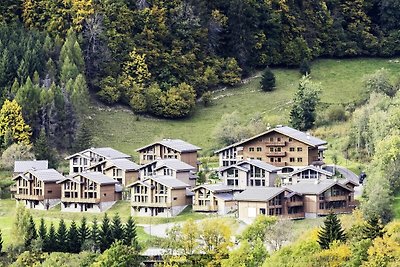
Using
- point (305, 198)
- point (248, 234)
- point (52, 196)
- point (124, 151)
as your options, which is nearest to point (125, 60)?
point (124, 151)

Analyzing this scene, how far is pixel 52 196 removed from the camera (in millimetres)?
112188

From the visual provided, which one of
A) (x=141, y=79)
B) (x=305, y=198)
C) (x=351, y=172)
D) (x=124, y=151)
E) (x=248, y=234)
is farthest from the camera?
(x=141, y=79)

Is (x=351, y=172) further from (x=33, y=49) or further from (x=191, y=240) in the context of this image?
(x=33, y=49)

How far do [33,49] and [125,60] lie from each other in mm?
10089

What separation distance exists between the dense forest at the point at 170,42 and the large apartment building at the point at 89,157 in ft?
19.6

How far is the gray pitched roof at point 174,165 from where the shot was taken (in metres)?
111

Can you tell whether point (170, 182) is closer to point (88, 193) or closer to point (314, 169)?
point (88, 193)

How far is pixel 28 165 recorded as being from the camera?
114 meters

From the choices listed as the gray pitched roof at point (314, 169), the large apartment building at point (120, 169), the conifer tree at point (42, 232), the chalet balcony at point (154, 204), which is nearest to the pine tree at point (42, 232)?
the conifer tree at point (42, 232)

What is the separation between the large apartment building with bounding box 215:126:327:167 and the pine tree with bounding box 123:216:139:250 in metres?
18.9

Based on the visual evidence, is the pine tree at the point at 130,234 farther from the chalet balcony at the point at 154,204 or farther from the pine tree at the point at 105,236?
the chalet balcony at the point at 154,204

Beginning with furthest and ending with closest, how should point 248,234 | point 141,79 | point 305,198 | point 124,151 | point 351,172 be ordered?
point 141,79
point 124,151
point 351,172
point 305,198
point 248,234

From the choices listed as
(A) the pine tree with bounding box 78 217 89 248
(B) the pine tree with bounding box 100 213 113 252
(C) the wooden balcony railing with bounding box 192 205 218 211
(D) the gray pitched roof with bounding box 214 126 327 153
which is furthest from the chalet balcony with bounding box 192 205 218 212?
(D) the gray pitched roof with bounding box 214 126 327 153

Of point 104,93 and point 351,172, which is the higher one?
point 104,93
